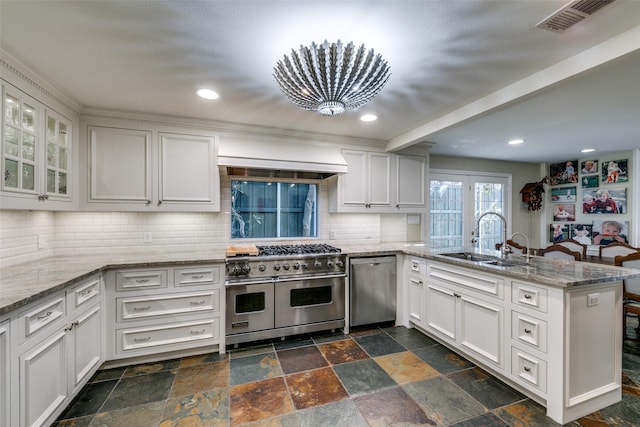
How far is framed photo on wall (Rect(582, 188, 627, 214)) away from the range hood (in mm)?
4892

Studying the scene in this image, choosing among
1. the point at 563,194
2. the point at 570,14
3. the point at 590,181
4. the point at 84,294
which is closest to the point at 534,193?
the point at 563,194

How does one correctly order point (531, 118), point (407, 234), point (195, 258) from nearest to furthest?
1. point (195, 258)
2. point (531, 118)
3. point (407, 234)

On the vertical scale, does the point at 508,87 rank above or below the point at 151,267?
above

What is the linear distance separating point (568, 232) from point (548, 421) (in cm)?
490

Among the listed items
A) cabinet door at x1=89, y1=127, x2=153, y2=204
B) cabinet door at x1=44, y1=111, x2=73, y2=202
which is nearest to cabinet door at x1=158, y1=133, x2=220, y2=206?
cabinet door at x1=89, y1=127, x2=153, y2=204

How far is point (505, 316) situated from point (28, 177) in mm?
3714

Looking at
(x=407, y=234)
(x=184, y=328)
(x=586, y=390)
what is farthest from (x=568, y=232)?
(x=184, y=328)

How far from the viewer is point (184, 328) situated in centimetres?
259

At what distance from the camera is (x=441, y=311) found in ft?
9.11

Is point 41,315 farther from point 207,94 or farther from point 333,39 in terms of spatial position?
point 333,39

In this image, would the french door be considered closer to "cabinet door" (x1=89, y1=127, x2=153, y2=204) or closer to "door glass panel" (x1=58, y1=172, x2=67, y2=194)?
"cabinet door" (x1=89, y1=127, x2=153, y2=204)

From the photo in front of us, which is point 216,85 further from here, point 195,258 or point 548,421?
point 548,421

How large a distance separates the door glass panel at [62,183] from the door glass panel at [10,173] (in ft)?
1.65

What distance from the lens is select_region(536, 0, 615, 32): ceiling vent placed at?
4.34 feet
